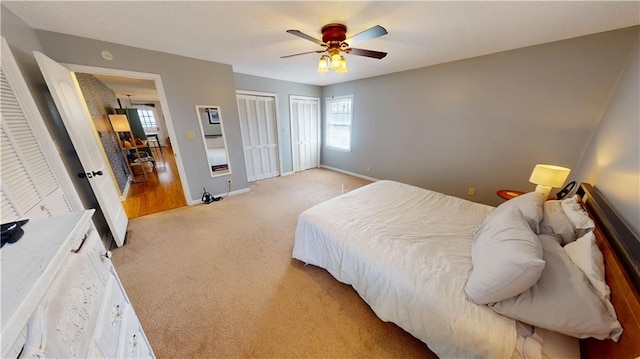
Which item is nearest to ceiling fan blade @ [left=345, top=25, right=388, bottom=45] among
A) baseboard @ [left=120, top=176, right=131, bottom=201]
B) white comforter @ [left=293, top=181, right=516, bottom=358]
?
white comforter @ [left=293, top=181, right=516, bottom=358]

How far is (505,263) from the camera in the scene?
95 cm

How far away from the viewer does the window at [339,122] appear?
14.8 ft

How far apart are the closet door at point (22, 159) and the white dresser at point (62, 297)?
1.02 metres

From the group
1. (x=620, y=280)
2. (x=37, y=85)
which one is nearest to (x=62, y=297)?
(x=620, y=280)

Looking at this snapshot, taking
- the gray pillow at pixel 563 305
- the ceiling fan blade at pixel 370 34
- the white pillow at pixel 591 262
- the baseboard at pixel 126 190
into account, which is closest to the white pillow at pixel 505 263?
the gray pillow at pixel 563 305

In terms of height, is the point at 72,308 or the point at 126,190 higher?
the point at 72,308

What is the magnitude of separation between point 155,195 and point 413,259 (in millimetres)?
4367

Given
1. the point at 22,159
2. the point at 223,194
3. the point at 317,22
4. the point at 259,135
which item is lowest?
the point at 223,194

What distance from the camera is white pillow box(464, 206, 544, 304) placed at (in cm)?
90

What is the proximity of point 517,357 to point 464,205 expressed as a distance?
1.43 metres

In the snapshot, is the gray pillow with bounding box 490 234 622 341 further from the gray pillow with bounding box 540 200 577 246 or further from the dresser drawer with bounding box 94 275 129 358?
the dresser drawer with bounding box 94 275 129 358

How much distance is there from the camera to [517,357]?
879 mm

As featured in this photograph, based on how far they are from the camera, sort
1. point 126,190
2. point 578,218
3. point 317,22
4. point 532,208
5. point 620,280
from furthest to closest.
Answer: point 126,190, point 317,22, point 532,208, point 578,218, point 620,280

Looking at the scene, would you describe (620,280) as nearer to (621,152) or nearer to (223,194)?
(621,152)
